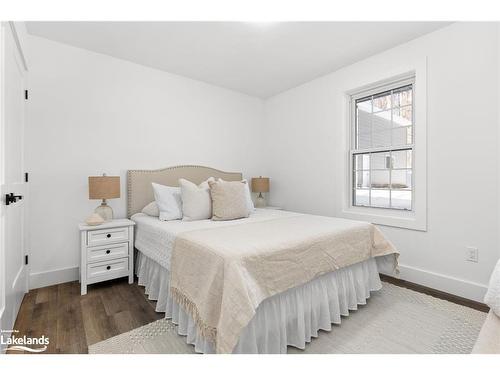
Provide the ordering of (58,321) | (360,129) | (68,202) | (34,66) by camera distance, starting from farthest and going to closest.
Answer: (360,129) → (68,202) → (34,66) → (58,321)

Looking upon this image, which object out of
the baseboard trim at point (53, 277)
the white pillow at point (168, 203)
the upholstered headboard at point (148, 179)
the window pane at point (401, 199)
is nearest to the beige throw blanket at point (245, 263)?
the white pillow at point (168, 203)

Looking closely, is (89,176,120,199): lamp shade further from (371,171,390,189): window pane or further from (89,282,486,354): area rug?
(371,171,390,189): window pane

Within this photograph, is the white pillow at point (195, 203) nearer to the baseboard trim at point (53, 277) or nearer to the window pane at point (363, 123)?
the baseboard trim at point (53, 277)

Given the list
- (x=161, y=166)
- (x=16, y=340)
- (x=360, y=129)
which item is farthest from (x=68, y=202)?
(x=360, y=129)

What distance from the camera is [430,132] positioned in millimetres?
2492

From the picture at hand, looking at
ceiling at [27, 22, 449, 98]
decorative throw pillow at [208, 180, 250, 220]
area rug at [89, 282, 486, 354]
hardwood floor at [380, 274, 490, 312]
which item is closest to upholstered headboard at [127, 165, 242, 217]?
decorative throw pillow at [208, 180, 250, 220]

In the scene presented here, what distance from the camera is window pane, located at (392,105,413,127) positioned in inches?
110

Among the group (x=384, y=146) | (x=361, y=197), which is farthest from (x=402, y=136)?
(x=361, y=197)

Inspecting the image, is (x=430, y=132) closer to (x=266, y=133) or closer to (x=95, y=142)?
(x=266, y=133)

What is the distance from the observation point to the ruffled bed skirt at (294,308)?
1.48 m

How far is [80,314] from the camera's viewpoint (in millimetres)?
1982

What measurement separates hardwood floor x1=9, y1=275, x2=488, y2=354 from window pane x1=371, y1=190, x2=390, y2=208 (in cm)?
92
